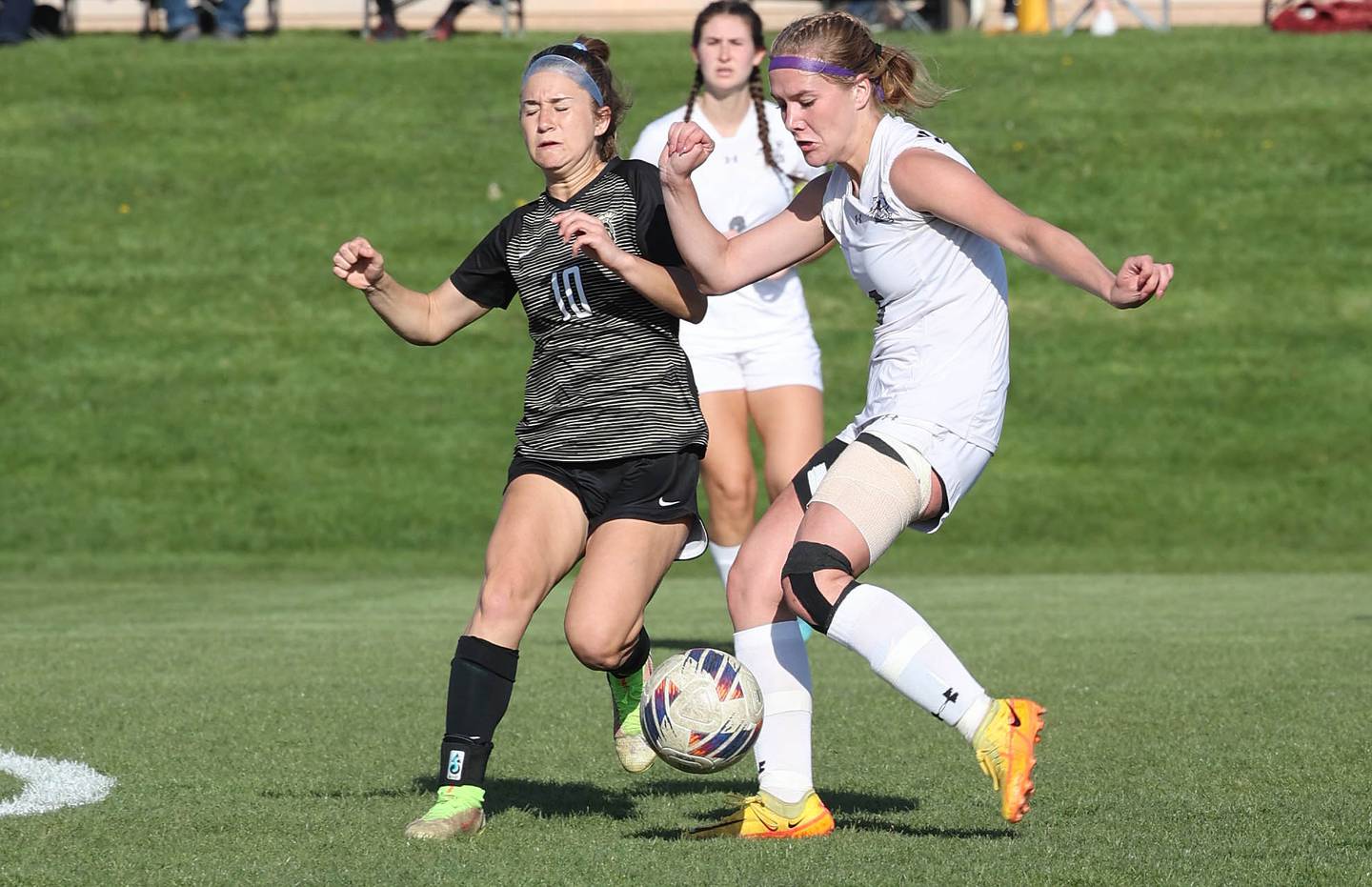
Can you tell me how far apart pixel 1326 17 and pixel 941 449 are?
79.3 feet

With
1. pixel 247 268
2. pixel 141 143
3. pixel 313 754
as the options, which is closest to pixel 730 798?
pixel 313 754

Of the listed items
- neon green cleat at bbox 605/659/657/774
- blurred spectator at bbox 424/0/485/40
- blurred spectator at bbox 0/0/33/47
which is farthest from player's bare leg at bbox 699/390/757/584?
blurred spectator at bbox 0/0/33/47

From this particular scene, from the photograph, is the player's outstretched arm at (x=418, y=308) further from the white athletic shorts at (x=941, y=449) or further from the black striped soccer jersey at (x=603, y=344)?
the white athletic shorts at (x=941, y=449)

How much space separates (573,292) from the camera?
207 inches

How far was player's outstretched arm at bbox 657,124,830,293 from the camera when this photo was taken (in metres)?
5.01

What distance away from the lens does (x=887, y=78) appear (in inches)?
192

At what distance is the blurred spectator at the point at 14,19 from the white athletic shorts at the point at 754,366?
1988 centimetres

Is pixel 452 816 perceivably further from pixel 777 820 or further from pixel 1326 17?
pixel 1326 17

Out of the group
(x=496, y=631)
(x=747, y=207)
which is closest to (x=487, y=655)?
(x=496, y=631)

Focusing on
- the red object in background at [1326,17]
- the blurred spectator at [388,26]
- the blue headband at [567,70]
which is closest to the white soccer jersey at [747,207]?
the blue headband at [567,70]

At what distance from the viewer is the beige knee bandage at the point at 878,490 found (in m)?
4.52

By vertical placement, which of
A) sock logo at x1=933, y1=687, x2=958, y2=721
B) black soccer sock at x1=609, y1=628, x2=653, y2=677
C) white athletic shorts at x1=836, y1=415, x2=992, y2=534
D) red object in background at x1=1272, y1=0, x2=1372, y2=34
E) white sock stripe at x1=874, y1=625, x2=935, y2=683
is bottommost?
black soccer sock at x1=609, y1=628, x2=653, y2=677

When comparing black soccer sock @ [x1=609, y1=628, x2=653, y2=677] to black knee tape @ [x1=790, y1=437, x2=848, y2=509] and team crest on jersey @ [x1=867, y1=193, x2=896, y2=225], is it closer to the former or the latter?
black knee tape @ [x1=790, y1=437, x2=848, y2=509]

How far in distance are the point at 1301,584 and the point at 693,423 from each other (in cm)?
867
